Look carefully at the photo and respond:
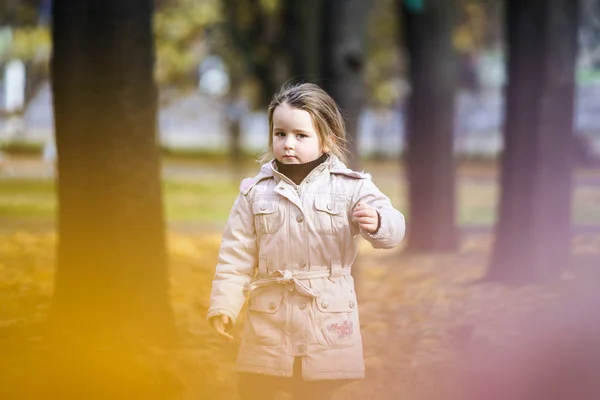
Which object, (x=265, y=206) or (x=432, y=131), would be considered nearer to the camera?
(x=265, y=206)

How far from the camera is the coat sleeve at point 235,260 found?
378cm

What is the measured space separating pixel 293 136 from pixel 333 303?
24.5 inches

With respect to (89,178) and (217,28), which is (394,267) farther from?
(217,28)

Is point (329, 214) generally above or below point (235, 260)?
above

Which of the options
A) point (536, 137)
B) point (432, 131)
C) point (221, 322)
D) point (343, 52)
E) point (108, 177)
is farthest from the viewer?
point (432, 131)

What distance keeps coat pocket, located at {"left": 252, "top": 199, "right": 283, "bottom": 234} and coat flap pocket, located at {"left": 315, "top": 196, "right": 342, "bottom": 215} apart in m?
0.15

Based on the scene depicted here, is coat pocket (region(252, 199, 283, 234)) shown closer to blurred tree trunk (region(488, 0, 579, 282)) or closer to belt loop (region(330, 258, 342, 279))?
belt loop (region(330, 258, 342, 279))

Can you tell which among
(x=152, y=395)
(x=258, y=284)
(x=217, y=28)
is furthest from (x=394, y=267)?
(x=217, y=28)

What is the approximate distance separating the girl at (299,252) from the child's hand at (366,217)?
25 mm

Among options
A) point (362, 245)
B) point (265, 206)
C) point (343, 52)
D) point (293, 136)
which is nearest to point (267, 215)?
point (265, 206)

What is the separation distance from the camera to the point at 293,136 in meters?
3.69

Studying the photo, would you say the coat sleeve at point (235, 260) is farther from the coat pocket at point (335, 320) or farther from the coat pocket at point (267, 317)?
the coat pocket at point (335, 320)

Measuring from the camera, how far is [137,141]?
20.2ft

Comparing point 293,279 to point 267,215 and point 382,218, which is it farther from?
point 382,218
